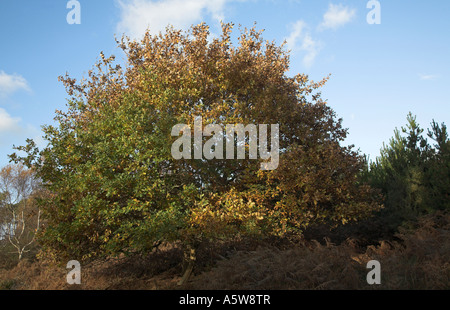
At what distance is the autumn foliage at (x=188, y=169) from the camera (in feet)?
36.2

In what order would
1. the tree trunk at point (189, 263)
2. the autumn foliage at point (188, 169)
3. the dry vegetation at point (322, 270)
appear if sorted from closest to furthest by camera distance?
the dry vegetation at point (322, 270) → the autumn foliage at point (188, 169) → the tree trunk at point (189, 263)

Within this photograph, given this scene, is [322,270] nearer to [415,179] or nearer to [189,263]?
[189,263]

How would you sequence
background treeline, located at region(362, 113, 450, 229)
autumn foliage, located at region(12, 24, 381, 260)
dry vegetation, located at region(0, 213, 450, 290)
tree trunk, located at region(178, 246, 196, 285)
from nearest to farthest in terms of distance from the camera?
dry vegetation, located at region(0, 213, 450, 290)
autumn foliage, located at region(12, 24, 381, 260)
tree trunk, located at region(178, 246, 196, 285)
background treeline, located at region(362, 113, 450, 229)

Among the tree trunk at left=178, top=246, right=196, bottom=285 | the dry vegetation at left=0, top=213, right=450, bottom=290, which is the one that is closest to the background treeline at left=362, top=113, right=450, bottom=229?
the dry vegetation at left=0, top=213, right=450, bottom=290

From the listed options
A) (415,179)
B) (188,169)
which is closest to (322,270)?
(188,169)

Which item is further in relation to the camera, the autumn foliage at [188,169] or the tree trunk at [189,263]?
the tree trunk at [189,263]

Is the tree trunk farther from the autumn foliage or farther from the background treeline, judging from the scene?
the background treeline

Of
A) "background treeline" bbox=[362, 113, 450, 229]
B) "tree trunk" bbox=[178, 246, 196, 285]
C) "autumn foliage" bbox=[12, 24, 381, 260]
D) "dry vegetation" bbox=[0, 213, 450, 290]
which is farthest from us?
"background treeline" bbox=[362, 113, 450, 229]

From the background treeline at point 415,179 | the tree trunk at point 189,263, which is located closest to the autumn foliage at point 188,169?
the tree trunk at point 189,263

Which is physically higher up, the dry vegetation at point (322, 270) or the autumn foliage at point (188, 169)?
the autumn foliage at point (188, 169)

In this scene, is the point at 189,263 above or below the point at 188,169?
below

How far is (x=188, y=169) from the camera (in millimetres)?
13375

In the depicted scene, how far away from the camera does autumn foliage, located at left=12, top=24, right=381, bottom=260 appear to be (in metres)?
11.0

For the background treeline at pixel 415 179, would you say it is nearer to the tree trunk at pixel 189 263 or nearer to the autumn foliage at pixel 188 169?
the autumn foliage at pixel 188 169
